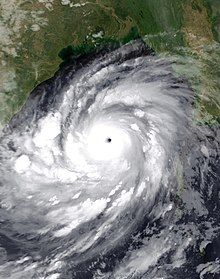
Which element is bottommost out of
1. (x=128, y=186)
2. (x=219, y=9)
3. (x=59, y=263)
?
(x=59, y=263)

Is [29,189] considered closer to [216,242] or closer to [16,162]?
[16,162]

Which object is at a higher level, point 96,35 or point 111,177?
point 96,35

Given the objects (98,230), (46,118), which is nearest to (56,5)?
(46,118)

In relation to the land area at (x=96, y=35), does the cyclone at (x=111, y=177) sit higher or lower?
lower

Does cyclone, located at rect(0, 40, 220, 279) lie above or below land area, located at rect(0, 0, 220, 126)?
below
